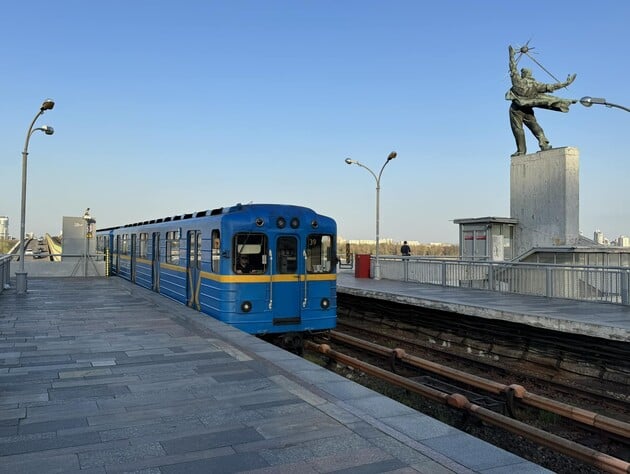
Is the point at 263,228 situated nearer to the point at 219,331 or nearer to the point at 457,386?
the point at 219,331

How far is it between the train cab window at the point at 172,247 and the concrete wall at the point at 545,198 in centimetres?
1576

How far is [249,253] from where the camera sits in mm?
11266

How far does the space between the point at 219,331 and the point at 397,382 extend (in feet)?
10.7

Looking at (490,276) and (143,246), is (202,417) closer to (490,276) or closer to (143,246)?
(490,276)

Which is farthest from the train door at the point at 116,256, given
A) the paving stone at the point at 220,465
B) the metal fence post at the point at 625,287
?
the paving stone at the point at 220,465

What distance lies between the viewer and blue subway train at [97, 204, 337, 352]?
11117 millimetres

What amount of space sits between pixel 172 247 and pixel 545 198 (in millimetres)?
16338

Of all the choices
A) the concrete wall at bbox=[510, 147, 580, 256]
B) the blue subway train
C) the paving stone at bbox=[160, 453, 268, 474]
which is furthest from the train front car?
the concrete wall at bbox=[510, 147, 580, 256]

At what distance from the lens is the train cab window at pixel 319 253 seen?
11.9 metres

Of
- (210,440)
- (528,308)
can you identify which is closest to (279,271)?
(528,308)

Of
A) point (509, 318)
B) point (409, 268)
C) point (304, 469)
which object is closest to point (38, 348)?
point (304, 469)

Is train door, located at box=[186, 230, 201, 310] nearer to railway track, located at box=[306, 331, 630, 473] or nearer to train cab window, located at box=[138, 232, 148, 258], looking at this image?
railway track, located at box=[306, 331, 630, 473]

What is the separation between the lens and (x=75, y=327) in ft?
36.9

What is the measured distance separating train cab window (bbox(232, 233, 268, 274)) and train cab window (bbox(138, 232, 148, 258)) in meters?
8.96
